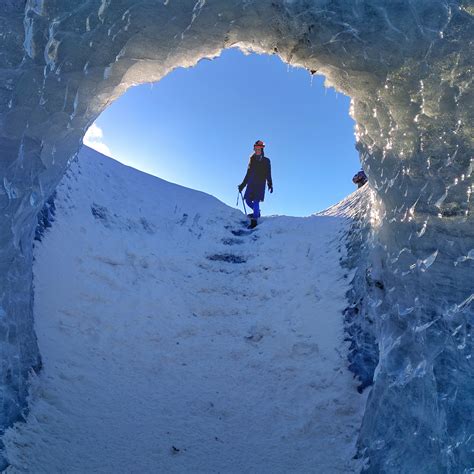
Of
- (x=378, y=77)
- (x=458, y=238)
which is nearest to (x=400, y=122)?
(x=378, y=77)

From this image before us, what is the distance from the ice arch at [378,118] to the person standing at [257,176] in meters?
7.41

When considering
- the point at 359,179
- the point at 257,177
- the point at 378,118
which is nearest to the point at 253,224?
the point at 257,177

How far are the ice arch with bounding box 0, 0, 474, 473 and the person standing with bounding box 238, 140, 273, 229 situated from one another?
7410mm

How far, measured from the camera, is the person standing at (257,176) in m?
11.6

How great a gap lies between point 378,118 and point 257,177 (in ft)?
25.8

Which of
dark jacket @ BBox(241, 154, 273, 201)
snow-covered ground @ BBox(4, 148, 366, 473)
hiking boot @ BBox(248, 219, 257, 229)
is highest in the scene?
dark jacket @ BBox(241, 154, 273, 201)

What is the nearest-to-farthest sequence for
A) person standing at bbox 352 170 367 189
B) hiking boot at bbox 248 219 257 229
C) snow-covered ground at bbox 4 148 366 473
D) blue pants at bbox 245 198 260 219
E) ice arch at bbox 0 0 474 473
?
ice arch at bbox 0 0 474 473
snow-covered ground at bbox 4 148 366 473
hiking boot at bbox 248 219 257 229
blue pants at bbox 245 198 260 219
person standing at bbox 352 170 367 189

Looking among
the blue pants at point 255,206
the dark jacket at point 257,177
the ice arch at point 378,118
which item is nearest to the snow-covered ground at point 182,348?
the ice arch at point 378,118

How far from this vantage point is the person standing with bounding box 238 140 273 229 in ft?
38.2

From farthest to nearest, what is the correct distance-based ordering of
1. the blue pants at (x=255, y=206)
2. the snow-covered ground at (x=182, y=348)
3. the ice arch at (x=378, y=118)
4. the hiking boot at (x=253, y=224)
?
the blue pants at (x=255, y=206), the hiking boot at (x=253, y=224), the snow-covered ground at (x=182, y=348), the ice arch at (x=378, y=118)

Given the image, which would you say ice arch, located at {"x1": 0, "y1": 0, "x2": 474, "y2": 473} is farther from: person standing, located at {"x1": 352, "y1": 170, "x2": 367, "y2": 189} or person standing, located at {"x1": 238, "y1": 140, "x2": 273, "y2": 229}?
person standing, located at {"x1": 352, "y1": 170, "x2": 367, "y2": 189}

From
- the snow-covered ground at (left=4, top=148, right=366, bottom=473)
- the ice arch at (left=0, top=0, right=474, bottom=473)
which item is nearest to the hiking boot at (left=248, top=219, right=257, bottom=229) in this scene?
the snow-covered ground at (left=4, top=148, right=366, bottom=473)

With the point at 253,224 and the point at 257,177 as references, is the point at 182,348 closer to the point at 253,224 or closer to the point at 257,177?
the point at 253,224

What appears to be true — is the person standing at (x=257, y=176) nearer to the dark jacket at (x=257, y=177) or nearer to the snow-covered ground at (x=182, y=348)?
the dark jacket at (x=257, y=177)
